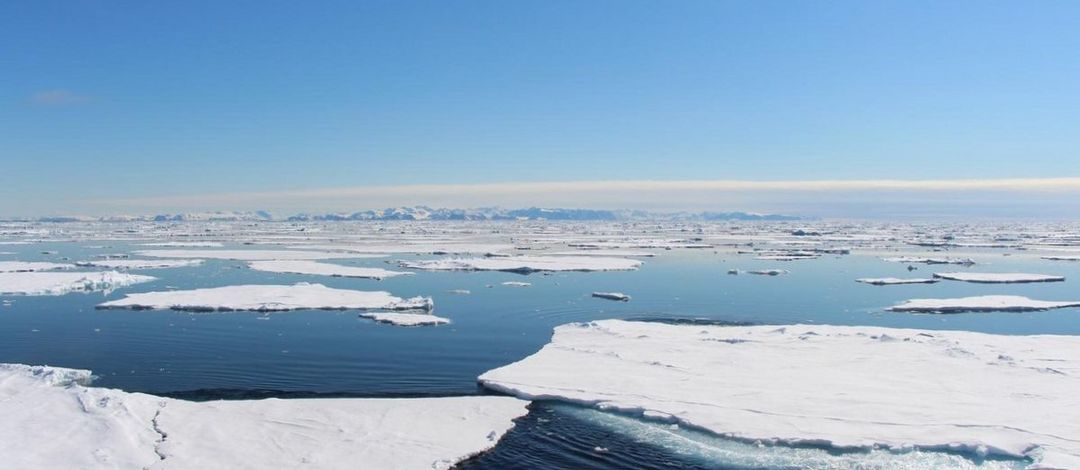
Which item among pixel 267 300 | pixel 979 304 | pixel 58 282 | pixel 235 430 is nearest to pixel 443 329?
pixel 267 300

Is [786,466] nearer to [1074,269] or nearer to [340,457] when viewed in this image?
[340,457]

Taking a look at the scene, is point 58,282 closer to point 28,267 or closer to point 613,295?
point 28,267

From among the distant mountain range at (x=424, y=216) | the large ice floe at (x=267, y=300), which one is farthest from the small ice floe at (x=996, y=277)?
the distant mountain range at (x=424, y=216)

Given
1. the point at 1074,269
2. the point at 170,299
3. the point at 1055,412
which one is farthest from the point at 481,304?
the point at 1074,269

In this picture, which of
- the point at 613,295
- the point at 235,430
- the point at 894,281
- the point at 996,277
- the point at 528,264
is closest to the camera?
the point at 235,430

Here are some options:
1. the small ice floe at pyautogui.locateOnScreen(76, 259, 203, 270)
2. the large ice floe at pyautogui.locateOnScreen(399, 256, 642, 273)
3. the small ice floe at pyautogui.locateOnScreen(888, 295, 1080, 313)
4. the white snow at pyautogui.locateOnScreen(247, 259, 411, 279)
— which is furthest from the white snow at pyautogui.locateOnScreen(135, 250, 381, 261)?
the small ice floe at pyautogui.locateOnScreen(888, 295, 1080, 313)

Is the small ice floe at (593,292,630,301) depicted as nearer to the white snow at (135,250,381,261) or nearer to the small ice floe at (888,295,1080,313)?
the small ice floe at (888,295,1080,313)
